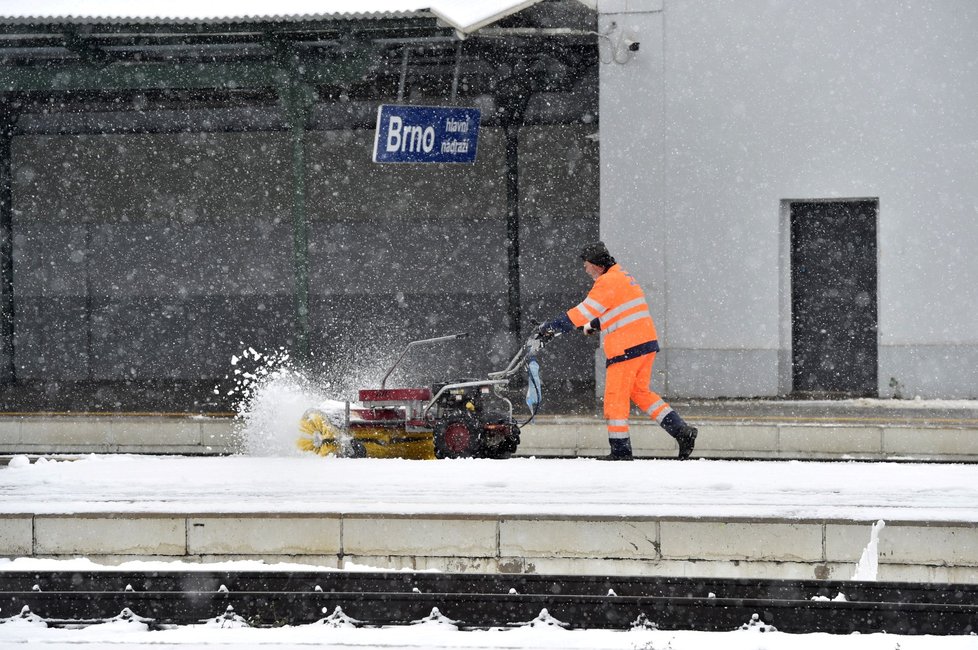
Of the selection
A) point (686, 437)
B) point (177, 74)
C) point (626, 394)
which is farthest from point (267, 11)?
point (686, 437)

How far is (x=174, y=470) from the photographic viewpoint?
9477mm

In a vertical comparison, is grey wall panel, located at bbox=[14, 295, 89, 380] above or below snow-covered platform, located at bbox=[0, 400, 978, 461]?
above

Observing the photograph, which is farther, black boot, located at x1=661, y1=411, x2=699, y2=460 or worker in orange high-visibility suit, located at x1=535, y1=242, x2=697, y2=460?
black boot, located at x1=661, y1=411, x2=699, y2=460

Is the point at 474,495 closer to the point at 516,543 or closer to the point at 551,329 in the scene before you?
the point at 516,543

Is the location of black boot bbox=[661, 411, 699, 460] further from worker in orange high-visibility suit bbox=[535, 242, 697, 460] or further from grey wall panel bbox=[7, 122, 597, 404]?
grey wall panel bbox=[7, 122, 597, 404]

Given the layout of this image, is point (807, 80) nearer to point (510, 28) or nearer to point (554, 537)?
point (510, 28)

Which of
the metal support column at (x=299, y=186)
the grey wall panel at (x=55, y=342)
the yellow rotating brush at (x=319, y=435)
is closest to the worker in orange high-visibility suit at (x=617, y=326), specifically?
the yellow rotating brush at (x=319, y=435)

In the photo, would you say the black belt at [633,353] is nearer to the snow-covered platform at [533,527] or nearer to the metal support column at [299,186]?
the snow-covered platform at [533,527]

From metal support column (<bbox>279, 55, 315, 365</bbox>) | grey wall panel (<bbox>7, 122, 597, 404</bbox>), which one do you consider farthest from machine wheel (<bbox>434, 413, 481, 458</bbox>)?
grey wall panel (<bbox>7, 122, 597, 404</bbox>)

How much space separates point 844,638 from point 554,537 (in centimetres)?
211

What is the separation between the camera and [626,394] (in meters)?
9.34

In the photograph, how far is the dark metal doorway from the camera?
15484 millimetres

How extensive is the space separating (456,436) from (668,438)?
2.85 metres

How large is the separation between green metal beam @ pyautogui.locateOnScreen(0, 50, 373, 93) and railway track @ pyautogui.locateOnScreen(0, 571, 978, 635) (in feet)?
30.9
